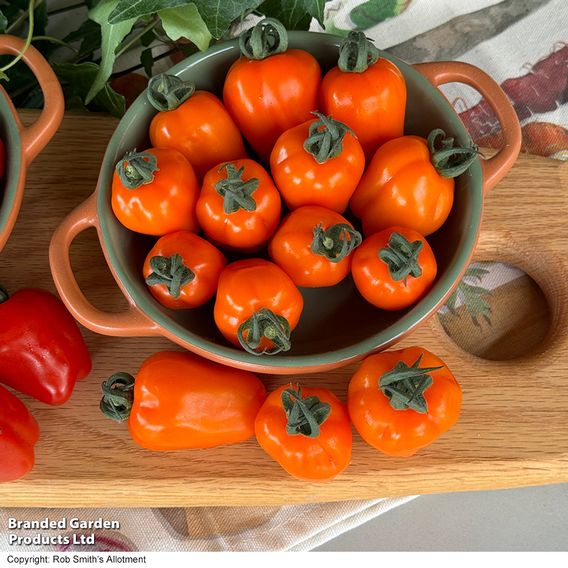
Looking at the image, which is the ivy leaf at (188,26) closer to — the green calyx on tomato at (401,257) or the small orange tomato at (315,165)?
the small orange tomato at (315,165)

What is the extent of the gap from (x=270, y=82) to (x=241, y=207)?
105 mm

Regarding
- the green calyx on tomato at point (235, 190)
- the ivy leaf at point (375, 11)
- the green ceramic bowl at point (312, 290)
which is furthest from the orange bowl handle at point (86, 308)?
the ivy leaf at point (375, 11)

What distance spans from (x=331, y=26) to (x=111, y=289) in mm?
425

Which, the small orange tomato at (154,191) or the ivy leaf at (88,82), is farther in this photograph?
the ivy leaf at (88,82)

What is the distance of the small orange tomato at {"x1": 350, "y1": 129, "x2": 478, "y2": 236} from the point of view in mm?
539

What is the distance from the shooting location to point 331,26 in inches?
33.9

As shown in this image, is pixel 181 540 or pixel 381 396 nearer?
pixel 381 396

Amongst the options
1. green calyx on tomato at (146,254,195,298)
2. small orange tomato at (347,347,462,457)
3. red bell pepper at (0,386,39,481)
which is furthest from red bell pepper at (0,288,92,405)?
small orange tomato at (347,347,462,457)

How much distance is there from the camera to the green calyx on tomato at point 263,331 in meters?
0.50

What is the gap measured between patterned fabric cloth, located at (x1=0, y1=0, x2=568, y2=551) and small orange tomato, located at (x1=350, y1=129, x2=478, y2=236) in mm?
189

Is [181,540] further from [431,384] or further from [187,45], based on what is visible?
[187,45]

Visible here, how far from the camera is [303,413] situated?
531mm

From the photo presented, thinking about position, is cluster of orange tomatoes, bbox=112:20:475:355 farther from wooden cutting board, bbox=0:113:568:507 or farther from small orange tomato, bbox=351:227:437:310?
wooden cutting board, bbox=0:113:568:507
